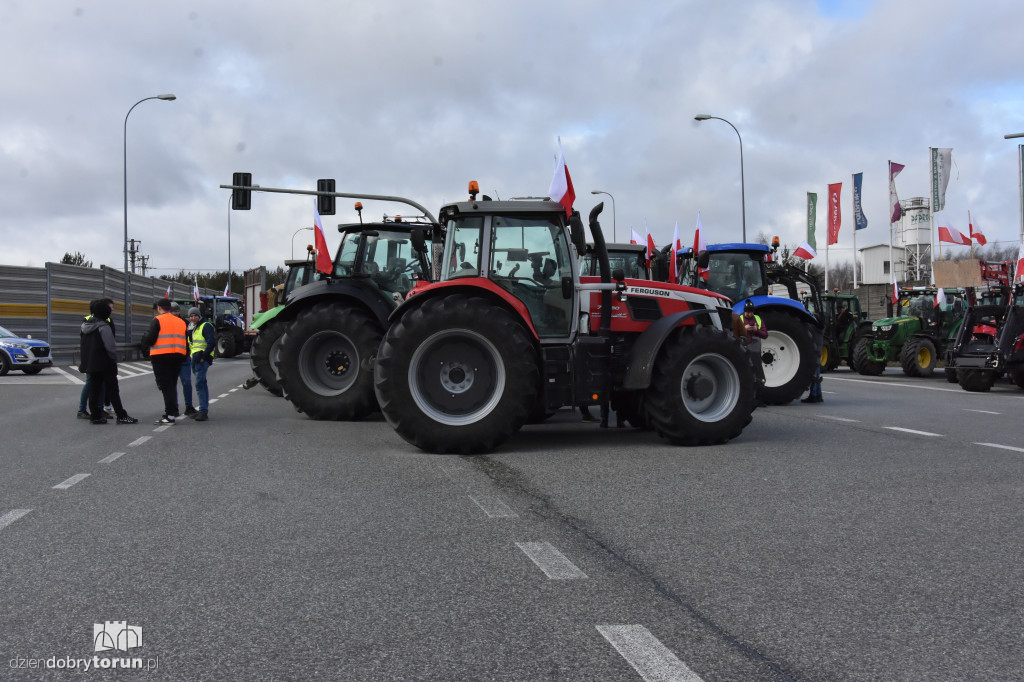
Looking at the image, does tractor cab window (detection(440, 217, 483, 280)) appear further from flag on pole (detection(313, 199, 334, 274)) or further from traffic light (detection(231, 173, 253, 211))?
traffic light (detection(231, 173, 253, 211))

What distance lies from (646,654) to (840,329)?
83.5ft

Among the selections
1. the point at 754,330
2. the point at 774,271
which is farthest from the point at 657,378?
the point at 774,271

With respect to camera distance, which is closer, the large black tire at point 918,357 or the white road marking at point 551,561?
the white road marking at point 551,561

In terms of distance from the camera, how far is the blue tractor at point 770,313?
50.8 feet

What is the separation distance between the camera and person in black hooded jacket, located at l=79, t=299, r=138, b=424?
1345 centimetres

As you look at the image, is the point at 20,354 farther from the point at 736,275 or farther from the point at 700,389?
the point at 700,389

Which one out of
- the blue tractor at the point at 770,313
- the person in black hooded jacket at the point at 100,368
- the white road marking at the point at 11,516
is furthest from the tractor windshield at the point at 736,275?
the white road marking at the point at 11,516

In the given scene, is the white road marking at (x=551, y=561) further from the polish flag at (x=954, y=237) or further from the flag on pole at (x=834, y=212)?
the flag on pole at (x=834, y=212)

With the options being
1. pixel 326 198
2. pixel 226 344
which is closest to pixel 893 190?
pixel 326 198

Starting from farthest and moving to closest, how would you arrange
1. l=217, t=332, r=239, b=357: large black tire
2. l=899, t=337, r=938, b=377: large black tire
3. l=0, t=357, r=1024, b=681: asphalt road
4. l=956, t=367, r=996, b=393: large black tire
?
l=217, t=332, r=239, b=357: large black tire
l=899, t=337, r=938, b=377: large black tire
l=956, t=367, r=996, b=393: large black tire
l=0, t=357, r=1024, b=681: asphalt road

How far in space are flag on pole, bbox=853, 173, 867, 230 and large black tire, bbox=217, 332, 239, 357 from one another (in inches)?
1166

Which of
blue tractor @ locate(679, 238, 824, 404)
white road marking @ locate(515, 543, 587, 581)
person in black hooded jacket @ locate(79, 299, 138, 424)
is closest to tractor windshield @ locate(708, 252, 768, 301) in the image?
blue tractor @ locate(679, 238, 824, 404)

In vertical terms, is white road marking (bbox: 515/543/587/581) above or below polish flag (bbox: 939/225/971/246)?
below

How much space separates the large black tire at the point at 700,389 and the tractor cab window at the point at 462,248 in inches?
86.7
